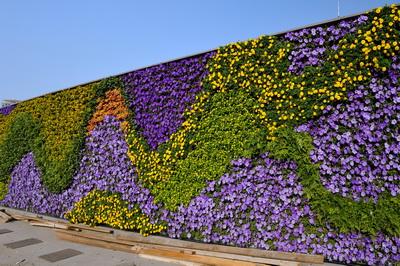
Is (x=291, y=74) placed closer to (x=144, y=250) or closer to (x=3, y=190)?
(x=144, y=250)

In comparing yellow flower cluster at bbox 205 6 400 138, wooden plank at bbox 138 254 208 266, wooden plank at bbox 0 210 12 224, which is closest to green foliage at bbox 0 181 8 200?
wooden plank at bbox 0 210 12 224

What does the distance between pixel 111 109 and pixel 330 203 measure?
523 cm

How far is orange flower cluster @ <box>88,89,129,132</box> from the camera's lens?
7812 mm

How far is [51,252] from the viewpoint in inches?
256

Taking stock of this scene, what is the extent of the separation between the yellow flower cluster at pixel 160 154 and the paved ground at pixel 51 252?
1480 millimetres

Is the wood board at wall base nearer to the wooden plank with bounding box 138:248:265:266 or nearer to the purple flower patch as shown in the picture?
the wooden plank with bounding box 138:248:265:266

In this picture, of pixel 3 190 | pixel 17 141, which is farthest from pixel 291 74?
pixel 3 190

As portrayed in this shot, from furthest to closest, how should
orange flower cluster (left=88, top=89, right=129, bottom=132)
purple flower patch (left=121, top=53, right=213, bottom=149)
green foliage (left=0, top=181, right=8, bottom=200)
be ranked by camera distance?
green foliage (left=0, top=181, right=8, bottom=200), orange flower cluster (left=88, top=89, right=129, bottom=132), purple flower patch (left=121, top=53, right=213, bottom=149)

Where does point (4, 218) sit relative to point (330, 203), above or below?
below

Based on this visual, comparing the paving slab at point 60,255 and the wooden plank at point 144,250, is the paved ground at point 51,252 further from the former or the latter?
the wooden plank at point 144,250

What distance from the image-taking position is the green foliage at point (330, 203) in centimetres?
449

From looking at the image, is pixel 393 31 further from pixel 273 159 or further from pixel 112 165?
pixel 112 165

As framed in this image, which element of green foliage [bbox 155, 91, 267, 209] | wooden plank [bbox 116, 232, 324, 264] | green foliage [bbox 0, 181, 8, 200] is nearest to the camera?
wooden plank [bbox 116, 232, 324, 264]

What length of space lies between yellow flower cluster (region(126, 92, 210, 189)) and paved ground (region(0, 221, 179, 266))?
1.48 m
